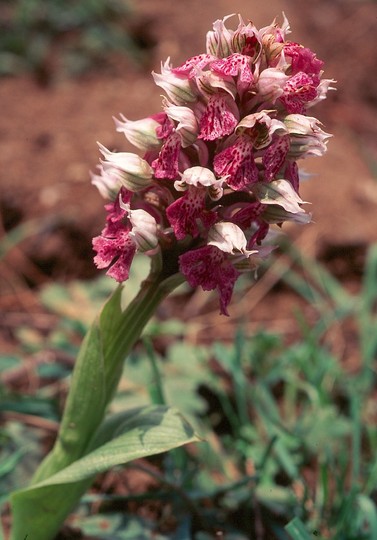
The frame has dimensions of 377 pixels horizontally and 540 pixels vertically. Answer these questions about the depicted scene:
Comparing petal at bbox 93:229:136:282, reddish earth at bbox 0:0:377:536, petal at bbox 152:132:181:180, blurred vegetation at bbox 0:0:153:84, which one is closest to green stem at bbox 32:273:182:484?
petal at bbox 93:229:136:282

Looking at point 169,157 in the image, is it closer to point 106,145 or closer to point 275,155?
point 275,155

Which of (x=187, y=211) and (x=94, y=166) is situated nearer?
(x=187, y=211)

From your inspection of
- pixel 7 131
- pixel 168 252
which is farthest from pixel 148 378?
pixel 7 131

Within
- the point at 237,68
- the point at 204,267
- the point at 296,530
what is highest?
the point at 237,68

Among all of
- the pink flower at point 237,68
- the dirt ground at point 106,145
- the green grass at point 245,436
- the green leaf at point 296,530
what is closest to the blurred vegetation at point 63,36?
the dirt ground at point 106,145

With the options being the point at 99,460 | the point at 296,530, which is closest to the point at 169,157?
the point at 99,460

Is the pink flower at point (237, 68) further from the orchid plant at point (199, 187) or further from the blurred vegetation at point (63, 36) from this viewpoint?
the blurred vegetation at point (63, 36)

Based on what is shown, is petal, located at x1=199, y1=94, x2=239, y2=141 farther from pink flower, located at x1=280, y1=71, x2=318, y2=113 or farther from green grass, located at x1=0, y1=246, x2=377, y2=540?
green grass, located at x1=0, y1=246, x2=377, y2=540
